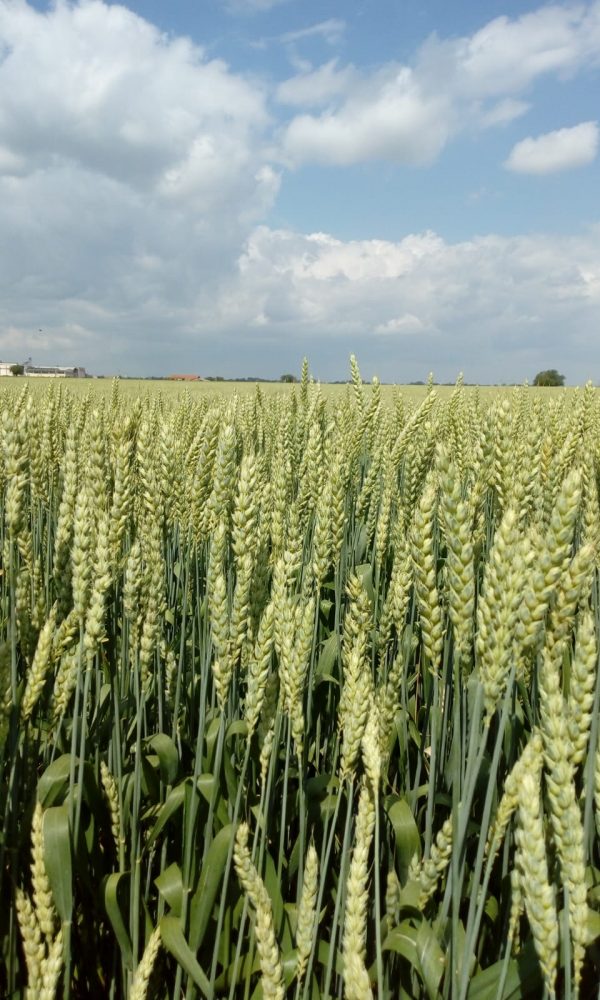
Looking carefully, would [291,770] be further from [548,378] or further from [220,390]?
[548,378]

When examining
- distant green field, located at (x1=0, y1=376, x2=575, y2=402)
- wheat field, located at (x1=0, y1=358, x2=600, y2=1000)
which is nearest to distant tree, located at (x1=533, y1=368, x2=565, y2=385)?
distant green field, located at (x1=0, y1=376, x2=575, y2=402)

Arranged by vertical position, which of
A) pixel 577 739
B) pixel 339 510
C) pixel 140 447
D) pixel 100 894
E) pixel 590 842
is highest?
pixel 140 447

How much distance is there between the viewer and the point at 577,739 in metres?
0.86

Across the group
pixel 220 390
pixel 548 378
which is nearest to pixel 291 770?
pixel 220 390

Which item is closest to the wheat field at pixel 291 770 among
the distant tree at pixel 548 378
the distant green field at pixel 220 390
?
the distant green field at pixel 220 390

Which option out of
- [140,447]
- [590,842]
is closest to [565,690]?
[590,842]

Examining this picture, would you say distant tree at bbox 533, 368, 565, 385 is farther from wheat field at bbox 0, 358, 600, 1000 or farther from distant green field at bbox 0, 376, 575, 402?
wheat field at bbox 0, 358, 600, 1000

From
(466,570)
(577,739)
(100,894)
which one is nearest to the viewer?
(577,739)

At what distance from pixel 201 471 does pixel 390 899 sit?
105 cm

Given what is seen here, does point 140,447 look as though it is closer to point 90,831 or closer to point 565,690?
point 90,831

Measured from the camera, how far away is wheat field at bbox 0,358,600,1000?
0.87 metres

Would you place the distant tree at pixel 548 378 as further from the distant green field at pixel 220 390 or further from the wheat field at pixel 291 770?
the wheat field at pixel 291 770

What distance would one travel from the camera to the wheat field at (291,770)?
0.87 meters

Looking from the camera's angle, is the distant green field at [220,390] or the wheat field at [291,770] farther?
the distant green field at [220,390]
